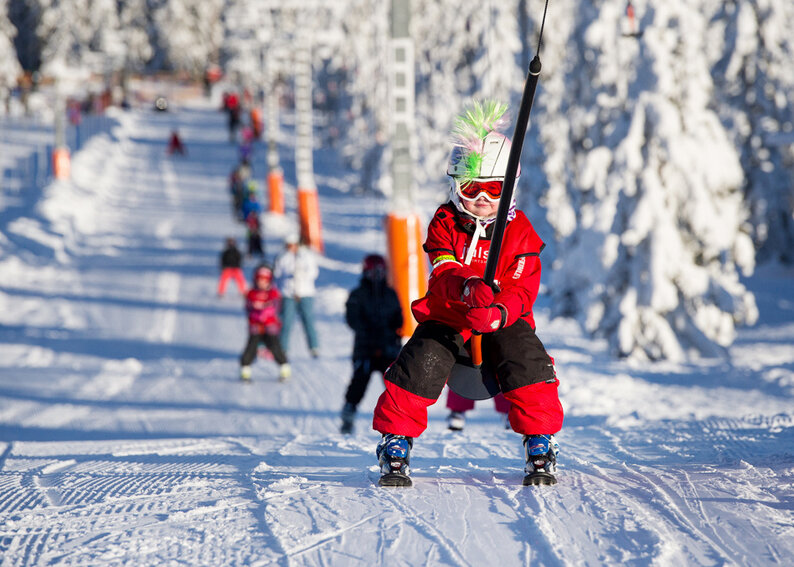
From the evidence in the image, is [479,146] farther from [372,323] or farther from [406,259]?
[406,259]

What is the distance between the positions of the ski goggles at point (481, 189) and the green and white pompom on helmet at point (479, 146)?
0.6 inches

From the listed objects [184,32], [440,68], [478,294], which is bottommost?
[478,294]

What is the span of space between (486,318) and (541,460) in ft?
2.57

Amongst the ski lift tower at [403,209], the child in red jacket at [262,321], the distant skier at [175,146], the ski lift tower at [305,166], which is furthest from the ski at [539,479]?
the distant skier at [175,146]

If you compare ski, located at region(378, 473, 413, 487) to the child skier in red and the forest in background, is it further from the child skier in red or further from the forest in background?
the forest in background

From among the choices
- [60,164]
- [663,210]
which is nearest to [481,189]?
[663,210]

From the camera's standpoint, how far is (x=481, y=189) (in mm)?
Result: 4102

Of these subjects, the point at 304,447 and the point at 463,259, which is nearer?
the point at 463,259

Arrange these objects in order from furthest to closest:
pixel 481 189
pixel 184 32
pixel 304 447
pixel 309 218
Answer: pixel 184 32 → pixel 309 218 → pixel 304 447 → pixel 481 189

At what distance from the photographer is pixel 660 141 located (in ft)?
40.1

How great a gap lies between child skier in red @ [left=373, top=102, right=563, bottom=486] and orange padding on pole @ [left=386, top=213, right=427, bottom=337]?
6411 mm

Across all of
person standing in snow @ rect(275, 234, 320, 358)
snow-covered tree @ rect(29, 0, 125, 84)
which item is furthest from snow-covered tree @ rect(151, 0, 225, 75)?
person standing in snow @ rect(275, 234, 320, 358)

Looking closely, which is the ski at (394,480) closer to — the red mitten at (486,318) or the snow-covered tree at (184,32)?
the red mitten at (486,318)

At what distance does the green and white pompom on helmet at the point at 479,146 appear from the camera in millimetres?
4113
